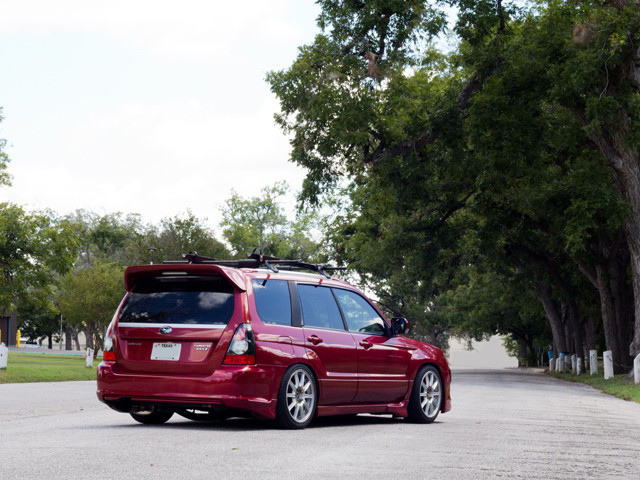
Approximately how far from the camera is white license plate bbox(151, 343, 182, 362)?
9539mm

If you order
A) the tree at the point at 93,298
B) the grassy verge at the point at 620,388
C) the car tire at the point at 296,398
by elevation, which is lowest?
the grassy verge at the point at 620,388

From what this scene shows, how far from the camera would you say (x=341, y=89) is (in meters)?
25.9

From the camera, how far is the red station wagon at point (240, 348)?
932 centimetres

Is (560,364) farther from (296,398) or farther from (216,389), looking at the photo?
(216,389)

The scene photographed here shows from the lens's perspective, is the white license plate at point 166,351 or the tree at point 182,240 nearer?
the white license plate at point 166,351

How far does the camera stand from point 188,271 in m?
9.80

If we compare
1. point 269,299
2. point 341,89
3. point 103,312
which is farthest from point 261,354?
point 103,312

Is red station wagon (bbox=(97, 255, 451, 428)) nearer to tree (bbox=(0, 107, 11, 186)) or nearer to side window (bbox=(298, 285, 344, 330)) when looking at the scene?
side window (bbox=(298, 285, 344, 330))

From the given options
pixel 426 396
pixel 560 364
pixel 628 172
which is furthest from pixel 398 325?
pixel 560 364

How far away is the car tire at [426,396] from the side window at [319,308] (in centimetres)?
143

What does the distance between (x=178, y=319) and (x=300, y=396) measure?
1.54 metres

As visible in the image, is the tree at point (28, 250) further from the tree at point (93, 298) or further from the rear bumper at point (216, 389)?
the rear bumper at point (216, 389)

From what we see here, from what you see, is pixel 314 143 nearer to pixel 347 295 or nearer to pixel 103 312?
pixel 347 295

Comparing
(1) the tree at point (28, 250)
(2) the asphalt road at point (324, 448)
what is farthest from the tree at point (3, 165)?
(2) the asphalt road at point (324, 448)
